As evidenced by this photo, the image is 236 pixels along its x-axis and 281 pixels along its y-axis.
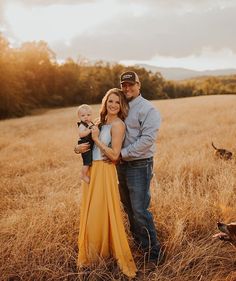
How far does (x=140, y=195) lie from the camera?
4.59 m

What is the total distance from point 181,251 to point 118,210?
91 cm

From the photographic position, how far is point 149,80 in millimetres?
61438

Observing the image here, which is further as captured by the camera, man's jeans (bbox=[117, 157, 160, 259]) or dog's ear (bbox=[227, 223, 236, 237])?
man's jeans (bbox=[117, 157, 160, 259])

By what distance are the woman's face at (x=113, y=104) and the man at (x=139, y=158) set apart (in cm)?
16

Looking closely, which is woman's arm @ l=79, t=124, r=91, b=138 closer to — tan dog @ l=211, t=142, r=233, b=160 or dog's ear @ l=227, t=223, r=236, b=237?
dog's ear @ l=227, t=223, r=236, b=237

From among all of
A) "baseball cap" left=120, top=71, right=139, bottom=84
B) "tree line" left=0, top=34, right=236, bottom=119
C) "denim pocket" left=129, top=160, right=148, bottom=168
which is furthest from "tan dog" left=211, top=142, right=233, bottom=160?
"tree line" left=0, top=34, right=236, bottom=119

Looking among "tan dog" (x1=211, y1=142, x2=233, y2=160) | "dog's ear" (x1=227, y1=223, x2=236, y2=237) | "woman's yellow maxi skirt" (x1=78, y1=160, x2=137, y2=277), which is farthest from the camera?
"tan dog" (x1=211, y1=142, x2=233, y2=160)

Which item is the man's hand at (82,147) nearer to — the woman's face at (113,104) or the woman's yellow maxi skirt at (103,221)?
the woman's yellow maxi skirt at (103,221)

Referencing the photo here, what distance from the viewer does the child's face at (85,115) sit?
177 inches

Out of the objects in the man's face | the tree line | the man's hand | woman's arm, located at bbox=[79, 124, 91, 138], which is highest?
the man's face

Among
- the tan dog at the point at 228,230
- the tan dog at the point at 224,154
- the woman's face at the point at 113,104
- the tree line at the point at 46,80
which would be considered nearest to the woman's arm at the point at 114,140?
the woman's face at the point at 113,104

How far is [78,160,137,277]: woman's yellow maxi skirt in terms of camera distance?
14.8 ft

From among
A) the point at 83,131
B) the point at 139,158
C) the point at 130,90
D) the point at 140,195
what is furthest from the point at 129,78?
the point at 140,195

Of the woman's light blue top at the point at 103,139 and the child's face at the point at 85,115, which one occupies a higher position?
the child's face at the point at 85,115
